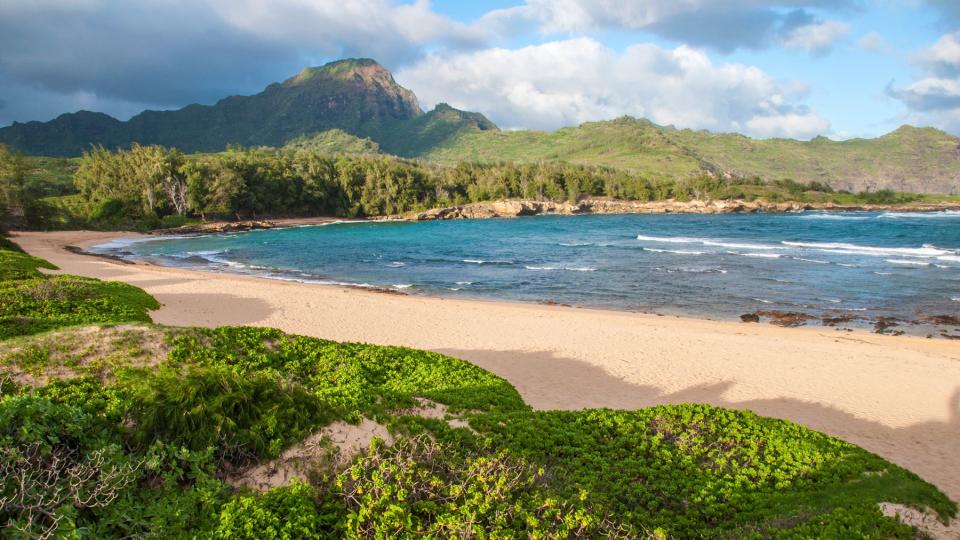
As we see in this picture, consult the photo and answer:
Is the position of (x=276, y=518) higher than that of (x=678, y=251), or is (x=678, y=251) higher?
(x=276, y=518)

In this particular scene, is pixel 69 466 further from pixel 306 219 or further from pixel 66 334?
pixel 306 219

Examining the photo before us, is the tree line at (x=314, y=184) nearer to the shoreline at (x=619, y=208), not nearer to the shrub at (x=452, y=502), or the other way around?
the shoreline at (x=619, y=208)

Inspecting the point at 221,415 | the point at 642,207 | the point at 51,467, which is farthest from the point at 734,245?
the point at 642,207

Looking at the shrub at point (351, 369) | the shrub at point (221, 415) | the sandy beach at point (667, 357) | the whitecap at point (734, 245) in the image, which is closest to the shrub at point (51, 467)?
the shrub at point (221, 415)

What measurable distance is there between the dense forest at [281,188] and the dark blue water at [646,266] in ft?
67.7

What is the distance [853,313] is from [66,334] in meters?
28.4

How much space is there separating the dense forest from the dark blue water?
2064 centimetres

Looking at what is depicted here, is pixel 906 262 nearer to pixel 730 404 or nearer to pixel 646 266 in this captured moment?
pixel 646 266

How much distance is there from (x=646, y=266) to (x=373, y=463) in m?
36.9

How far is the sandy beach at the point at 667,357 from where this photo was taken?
1123 centimetres

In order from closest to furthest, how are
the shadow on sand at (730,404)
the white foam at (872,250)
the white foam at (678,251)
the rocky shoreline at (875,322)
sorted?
the shadow on sand at (730,404) → the rocky shoreline at (875,322) → the white foam at (872,250) → the white foam at (678,251)

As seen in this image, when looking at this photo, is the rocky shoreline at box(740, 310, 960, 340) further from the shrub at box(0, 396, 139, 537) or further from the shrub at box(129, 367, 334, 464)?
the shrub at box(0, 396, 139, 537)

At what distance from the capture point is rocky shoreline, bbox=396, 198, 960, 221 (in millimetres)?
120062

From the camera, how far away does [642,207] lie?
12925cm
